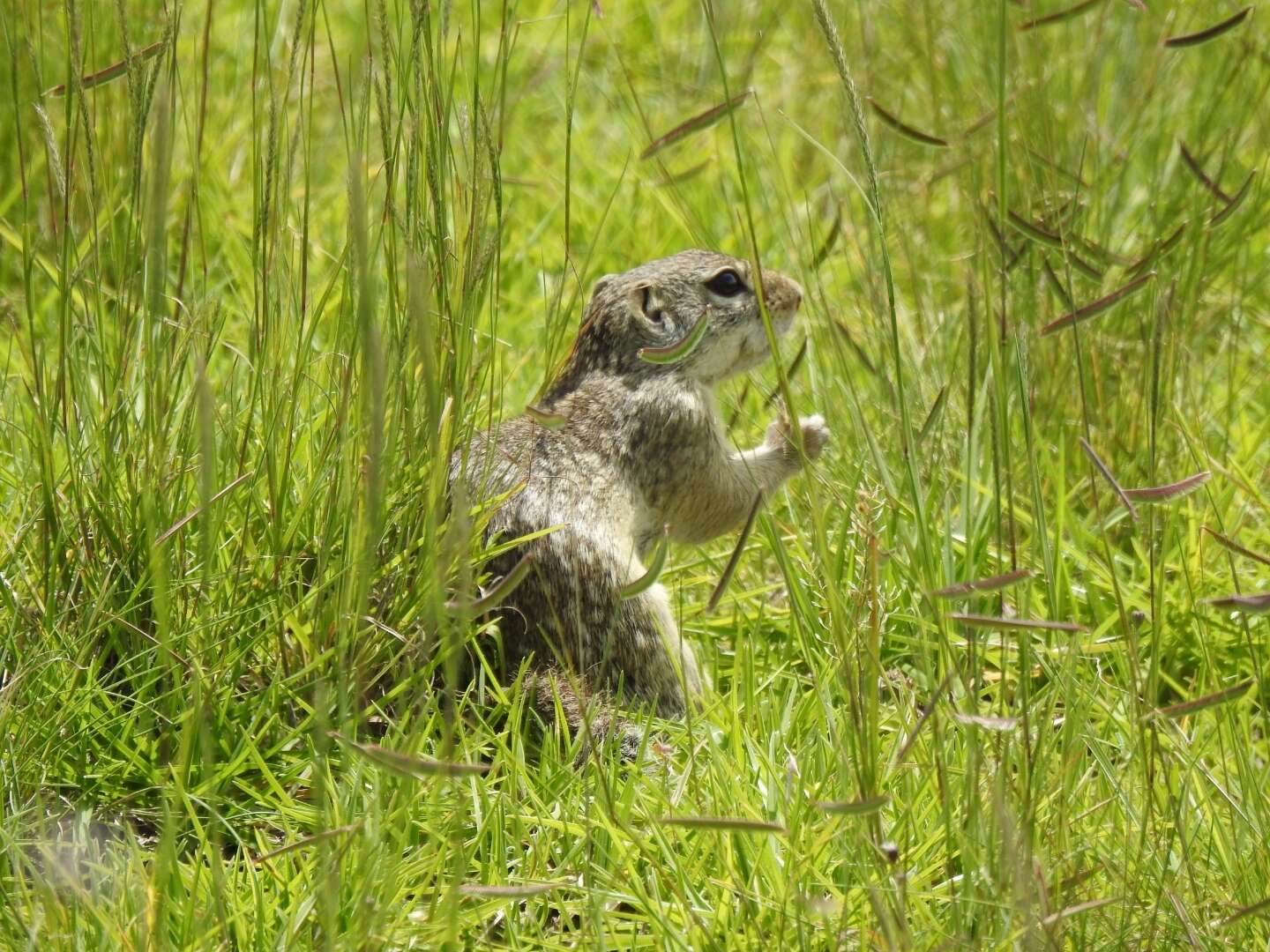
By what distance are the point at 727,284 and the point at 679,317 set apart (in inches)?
5.9

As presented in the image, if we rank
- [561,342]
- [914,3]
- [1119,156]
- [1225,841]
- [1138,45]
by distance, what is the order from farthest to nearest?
[914,3], [1138,45], [1119,156], [561,342], [1225,841]

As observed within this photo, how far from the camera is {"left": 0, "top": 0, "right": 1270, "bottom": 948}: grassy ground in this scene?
2.16m

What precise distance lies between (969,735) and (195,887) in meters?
1.14

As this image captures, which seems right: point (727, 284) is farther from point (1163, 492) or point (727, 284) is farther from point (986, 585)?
point (986, 585)

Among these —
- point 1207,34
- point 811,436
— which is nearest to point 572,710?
point 811,436

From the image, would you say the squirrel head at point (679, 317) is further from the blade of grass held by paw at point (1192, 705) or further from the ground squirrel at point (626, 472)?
the blade of grass held by paw at point (1192, 705)

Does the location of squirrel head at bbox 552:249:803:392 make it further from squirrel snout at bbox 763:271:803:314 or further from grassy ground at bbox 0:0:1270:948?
grassy ground at bbox 0:0:1270:948

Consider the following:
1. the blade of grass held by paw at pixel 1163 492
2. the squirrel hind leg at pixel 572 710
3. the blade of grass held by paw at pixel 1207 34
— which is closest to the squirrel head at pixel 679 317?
the squirrel hind leg at pixel 572 710

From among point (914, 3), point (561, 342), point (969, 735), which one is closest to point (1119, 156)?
point (914, 3)

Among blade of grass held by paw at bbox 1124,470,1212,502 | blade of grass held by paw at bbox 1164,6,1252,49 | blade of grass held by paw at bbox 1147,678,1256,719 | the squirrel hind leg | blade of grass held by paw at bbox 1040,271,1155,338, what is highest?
blade of grass held by paw at bbox 1164,6,1252,49

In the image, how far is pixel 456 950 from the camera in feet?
5.86

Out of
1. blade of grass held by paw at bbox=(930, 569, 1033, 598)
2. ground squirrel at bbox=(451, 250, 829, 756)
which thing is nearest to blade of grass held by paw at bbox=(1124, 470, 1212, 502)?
blade of grass held by paw at bbox=(930, 569, 1033, 598)

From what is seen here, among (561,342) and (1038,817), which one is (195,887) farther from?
(561,342)

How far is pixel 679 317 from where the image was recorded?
12.2 feet
